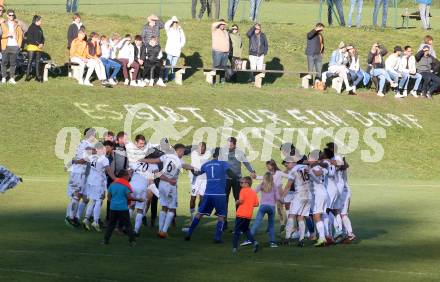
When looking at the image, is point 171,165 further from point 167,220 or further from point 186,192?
point 186,192

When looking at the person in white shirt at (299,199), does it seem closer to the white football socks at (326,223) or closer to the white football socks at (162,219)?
the white football socks at (326,223)

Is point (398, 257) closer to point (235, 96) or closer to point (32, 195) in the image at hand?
point (32, 195)

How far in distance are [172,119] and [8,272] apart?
71.3 feet

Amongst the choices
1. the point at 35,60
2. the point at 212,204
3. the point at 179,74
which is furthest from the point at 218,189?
the point at 179,74

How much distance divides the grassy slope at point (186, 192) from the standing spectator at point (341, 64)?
103 centimetres

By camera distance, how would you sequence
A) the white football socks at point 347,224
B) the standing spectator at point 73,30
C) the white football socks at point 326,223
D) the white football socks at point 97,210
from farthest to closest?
the standing spectator at point 73,30 → the white football socks at point 97,210 → the white football socks at point 347,224 → the white football socks at point 326,223

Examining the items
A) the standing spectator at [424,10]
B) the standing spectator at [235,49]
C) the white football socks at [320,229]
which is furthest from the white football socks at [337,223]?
the standing spectator at [424,10]

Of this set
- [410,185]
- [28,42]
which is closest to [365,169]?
[410,185]

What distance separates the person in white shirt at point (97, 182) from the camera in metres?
25.7

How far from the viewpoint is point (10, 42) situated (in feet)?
132

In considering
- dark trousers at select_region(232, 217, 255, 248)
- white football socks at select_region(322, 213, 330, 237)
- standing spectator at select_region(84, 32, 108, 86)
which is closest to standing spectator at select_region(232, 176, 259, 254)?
dark trousers at select_region(232, 217, 255, 248)

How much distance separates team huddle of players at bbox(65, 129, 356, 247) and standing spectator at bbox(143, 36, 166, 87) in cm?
1595

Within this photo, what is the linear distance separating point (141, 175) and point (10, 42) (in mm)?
16557

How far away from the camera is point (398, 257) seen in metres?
23.2
